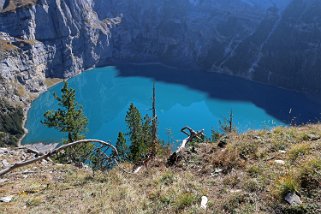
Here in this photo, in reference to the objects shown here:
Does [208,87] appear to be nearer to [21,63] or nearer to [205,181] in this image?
[21,63]

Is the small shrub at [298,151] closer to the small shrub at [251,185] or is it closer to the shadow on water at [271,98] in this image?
the small shrub at [251,185]

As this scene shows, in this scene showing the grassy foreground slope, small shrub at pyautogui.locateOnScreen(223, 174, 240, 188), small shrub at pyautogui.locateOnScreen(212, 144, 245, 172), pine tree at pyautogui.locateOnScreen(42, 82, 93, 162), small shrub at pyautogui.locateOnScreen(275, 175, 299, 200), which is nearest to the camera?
small shrub at pyautogui.locateOnScreen(275, 175, 299, 200)

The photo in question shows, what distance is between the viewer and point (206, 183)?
12.2 m

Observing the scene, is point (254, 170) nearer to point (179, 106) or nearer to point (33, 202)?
point (33, 202)

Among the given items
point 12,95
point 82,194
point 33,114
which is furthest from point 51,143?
point 82,194

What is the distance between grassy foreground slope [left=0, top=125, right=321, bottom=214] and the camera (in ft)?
32.0

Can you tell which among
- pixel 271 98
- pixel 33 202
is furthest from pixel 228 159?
pixel 271 98

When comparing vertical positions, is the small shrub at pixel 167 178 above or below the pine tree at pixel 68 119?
above

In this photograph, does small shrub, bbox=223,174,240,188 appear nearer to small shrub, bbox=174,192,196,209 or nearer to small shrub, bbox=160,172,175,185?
small shrub, bbox=174,192,196,209

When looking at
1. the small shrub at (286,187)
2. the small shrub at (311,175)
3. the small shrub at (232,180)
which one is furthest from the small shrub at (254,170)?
the small shrub at (286,187)

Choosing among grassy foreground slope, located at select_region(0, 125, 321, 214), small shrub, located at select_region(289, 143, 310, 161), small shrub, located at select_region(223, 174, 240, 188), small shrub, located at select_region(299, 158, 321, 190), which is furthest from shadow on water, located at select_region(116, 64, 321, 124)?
small shrub, located at select_region(299, 158, 321, 190)

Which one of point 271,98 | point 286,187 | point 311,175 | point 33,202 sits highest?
point 311,175

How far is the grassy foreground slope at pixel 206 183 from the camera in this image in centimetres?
974

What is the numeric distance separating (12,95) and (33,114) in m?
21.7
